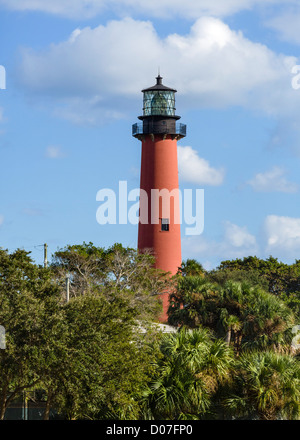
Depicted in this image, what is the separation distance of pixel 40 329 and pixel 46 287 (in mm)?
2270

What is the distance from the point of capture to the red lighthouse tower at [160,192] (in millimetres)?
59031

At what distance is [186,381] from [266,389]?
2.92 metres

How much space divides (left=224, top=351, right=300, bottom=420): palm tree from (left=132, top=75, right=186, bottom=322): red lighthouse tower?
91.6 ft

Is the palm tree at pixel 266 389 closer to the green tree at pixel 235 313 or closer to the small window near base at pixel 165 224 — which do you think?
the green tree at pixel 235 313

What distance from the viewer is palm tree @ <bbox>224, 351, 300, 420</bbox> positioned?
1164 inches

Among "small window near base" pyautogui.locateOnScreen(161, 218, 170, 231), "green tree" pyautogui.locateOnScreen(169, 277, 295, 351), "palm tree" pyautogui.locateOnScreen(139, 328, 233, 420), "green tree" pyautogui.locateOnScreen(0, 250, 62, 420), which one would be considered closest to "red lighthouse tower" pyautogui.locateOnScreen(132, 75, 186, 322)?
"small window near base" pyautogui.locateOnScreen(161, 218, 170, 231)

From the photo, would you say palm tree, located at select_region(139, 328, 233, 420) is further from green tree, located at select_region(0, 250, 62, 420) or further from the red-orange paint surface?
the red-orange paint surface

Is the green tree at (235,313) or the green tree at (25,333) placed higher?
the green tree at (235,313)

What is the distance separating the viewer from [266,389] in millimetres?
29797

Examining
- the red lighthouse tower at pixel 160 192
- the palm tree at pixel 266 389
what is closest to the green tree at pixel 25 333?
the palm tree at pixel 266 389

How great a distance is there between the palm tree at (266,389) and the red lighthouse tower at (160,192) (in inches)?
1099

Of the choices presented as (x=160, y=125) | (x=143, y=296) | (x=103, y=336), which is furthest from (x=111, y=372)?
(x=160, y=125)

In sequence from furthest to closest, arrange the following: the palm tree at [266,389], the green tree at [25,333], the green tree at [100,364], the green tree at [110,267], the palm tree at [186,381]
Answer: the green tree at [110,267] → the palm tree at [186,381] → the palm tree at [266,389] → the green tree at [100,364] → the green tree at [25,333]
